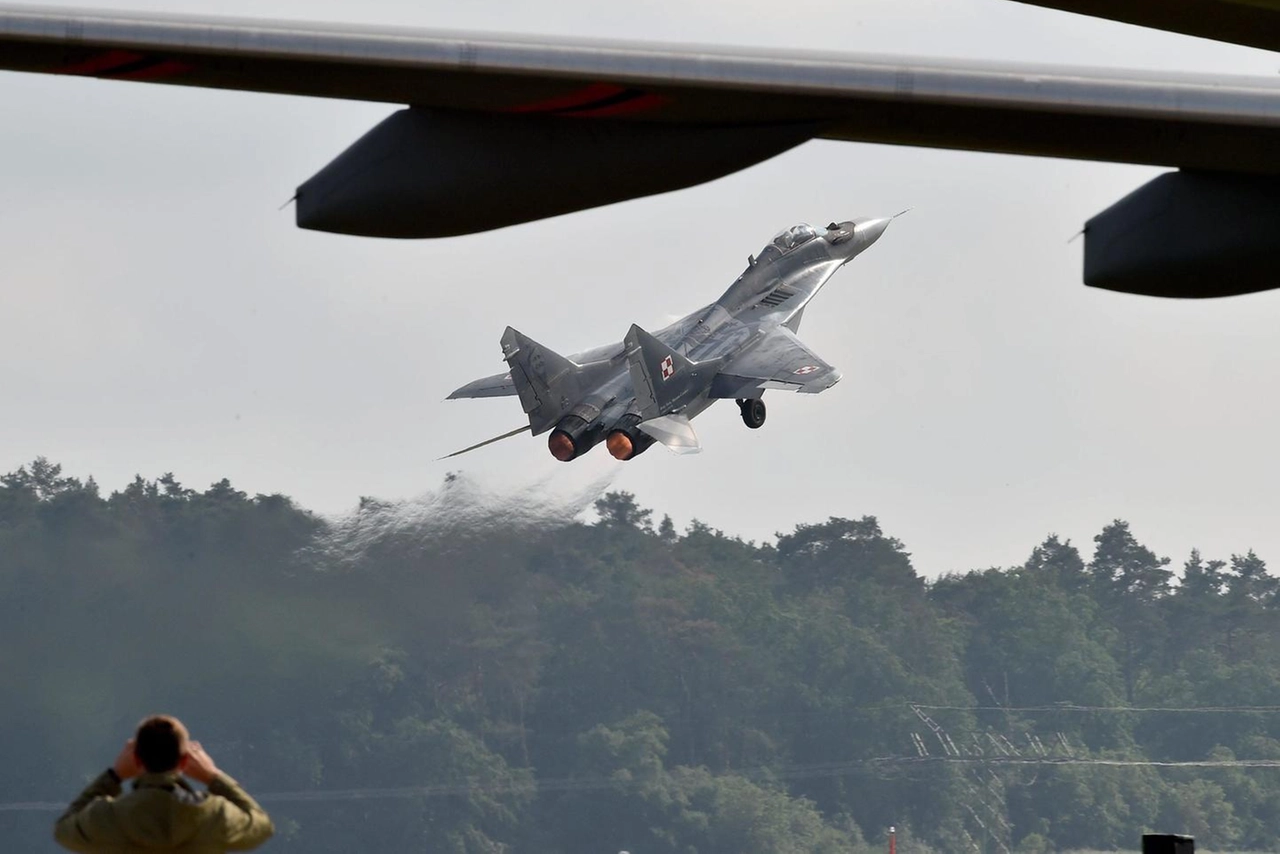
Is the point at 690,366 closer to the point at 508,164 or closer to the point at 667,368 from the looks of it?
the point at 667,368

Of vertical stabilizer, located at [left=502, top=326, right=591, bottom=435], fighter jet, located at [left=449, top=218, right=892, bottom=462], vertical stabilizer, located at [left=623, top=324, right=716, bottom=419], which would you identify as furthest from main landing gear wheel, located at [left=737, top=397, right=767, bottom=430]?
vertical stabilizer, located at [left=502, top=326, right=591, bottom=435]

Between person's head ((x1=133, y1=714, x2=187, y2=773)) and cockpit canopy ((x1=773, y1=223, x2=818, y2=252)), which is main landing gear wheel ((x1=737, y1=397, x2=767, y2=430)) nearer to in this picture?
cockpit canopy ((x1=773, y1=223, x2=818, y2=252))

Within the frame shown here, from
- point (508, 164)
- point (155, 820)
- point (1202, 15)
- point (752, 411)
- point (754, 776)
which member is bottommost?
point (754, 776)

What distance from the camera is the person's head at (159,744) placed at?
529 cm

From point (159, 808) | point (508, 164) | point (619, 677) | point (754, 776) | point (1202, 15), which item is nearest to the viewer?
point (159, 808)

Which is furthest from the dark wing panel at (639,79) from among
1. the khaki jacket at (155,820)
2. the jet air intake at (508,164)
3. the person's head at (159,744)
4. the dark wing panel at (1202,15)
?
the dark wing panel at (1202,15)

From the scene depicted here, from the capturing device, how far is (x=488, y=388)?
46.5 m

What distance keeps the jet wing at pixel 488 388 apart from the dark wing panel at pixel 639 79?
39859 mm

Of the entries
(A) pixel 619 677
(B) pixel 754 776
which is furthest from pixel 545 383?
(B) pixel 754 776

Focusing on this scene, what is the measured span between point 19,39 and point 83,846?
8.56ft

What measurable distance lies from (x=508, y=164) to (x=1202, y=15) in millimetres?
4820

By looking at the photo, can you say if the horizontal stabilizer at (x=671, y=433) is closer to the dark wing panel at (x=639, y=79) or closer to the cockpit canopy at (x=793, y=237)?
the cockpit canopy at (x=793, y=237)

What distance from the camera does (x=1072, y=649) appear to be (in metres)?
94.2

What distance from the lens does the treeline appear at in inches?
2147
